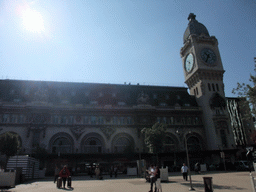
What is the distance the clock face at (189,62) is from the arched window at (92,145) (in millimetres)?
34938

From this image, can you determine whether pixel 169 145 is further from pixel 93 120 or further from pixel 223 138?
pixel 93 120

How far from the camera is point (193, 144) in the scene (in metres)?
53.9

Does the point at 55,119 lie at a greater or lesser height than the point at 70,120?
greater

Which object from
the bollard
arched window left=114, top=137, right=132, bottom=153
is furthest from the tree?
the bollard

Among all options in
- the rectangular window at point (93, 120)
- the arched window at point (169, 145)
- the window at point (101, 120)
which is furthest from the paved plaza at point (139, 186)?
the arched window at point (169, 145)

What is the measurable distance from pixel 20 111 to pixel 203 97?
47298mm

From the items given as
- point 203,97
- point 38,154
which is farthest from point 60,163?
point 203,97

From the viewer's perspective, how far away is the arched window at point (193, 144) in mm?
53344

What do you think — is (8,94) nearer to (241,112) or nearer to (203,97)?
(203,97)

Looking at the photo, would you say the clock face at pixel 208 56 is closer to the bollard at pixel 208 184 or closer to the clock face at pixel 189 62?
the clock face at pixel 189 62

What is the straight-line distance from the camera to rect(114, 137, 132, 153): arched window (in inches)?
1929

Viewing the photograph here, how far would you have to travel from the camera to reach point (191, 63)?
201ft

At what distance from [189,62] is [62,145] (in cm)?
4339

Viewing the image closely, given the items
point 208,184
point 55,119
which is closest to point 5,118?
point 55,119
